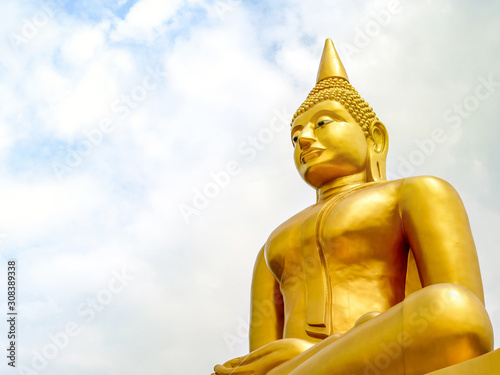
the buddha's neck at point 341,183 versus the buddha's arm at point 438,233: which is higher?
the buddha's neck at point 341,183

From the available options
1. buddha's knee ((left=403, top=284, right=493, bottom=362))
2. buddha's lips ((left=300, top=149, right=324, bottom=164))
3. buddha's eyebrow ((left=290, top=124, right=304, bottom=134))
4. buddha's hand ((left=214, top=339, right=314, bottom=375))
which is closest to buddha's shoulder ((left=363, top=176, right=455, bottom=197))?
buddha's lips ((left=300, top=149, right=324, bottom=164))

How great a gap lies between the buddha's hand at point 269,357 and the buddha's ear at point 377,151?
81.6 inches

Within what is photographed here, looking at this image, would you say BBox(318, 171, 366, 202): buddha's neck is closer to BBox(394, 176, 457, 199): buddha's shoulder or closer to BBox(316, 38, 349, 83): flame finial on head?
BBox(394, 176, 457, 199): buddha's shoulder

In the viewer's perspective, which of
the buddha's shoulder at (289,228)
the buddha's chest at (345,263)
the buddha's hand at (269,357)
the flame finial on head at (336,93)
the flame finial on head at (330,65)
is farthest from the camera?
the flame finial on head at (330,65)

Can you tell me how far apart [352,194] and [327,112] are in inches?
33.5

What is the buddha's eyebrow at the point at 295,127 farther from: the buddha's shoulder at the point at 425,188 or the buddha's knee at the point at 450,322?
the buddha's knee at the point at 450,322

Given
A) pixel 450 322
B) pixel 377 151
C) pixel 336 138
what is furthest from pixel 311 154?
pixel 450 322

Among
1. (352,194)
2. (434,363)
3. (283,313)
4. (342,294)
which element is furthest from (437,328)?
(283,313)

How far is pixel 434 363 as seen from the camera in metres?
3.22

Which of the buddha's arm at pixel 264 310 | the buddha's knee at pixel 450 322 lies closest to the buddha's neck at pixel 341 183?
the buddha's arm at pixel 264 310

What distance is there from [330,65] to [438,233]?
7.86ft

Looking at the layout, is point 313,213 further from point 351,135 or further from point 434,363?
point 434,363

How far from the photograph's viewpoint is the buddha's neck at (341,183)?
19.1ft

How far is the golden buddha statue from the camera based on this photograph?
330cm
